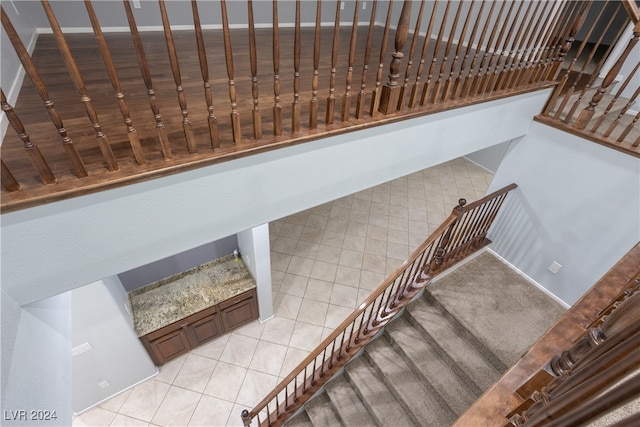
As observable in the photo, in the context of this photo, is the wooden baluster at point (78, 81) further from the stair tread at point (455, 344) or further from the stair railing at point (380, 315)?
the stair tread at point (455, 344)

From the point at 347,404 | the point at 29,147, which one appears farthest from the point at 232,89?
the point at 347,404

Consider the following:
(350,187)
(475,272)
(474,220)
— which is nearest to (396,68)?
(350,187)

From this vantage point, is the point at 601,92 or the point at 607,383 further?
the point at 601,92

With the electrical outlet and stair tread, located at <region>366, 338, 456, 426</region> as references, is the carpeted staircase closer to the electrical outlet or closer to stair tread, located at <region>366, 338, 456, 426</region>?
stair tread, located at <region>366, 338, 456, 426</region>

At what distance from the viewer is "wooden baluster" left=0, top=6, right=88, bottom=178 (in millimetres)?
→ 941

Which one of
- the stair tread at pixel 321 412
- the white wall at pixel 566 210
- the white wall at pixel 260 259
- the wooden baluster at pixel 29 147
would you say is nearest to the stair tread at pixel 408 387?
the stair tread at pixel 321 412

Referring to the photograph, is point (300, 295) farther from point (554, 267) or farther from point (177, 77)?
point (177, 77)

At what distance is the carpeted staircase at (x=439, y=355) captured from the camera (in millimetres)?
2902

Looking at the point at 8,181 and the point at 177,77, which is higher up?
the point at 177,77

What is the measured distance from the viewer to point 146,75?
47.3 inches

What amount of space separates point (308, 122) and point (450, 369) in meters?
2.75

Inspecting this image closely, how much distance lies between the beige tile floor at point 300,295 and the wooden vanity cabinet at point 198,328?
0.56 ft

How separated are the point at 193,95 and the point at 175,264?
2336mm

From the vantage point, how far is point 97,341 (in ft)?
9.77
